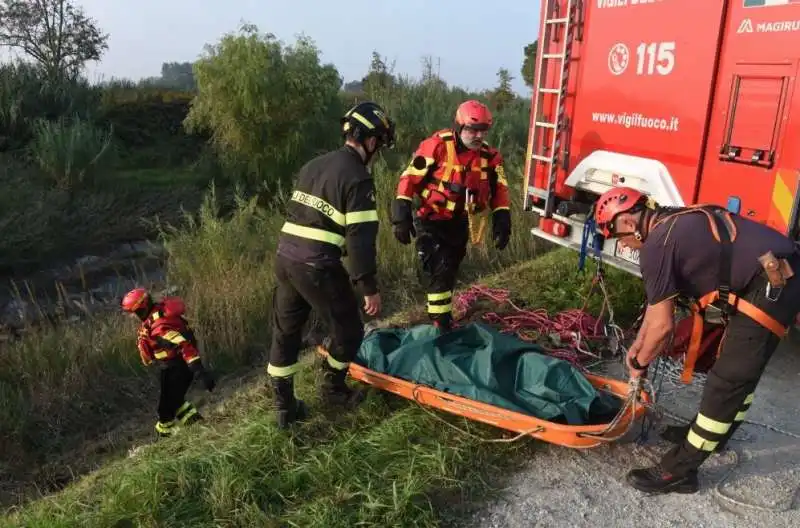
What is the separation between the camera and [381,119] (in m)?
3.43

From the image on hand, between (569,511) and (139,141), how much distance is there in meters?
15.2

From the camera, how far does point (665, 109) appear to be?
4.51 metres

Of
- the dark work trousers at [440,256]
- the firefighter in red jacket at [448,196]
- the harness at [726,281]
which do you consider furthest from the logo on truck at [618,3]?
the harness at [726,281]

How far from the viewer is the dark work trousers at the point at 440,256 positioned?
4715 millimetres

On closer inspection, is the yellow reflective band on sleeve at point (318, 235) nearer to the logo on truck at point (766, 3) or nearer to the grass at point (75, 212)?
the logo on truck at point (766, 3)

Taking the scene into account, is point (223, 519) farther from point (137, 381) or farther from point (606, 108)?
point (606, 108)

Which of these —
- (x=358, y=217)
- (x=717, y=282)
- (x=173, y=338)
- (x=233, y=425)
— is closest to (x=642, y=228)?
(x=717, y=282)

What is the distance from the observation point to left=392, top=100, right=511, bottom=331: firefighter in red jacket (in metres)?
4.49

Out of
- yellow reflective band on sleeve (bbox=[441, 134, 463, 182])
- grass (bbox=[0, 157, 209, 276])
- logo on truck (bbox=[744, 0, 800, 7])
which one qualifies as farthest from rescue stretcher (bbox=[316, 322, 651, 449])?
grass (bbox=[0, 157, 209, 276])

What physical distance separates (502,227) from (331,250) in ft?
5.83

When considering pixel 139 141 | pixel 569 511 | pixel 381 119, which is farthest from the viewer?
pixel 139 141

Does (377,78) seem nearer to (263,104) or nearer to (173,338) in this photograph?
(263,104)

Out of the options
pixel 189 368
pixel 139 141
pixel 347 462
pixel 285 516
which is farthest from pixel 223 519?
pixel 139 141

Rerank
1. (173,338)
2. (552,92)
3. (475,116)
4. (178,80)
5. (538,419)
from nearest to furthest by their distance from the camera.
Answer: (538,419), (475,116), (173,338), (552,92), (178,80)
